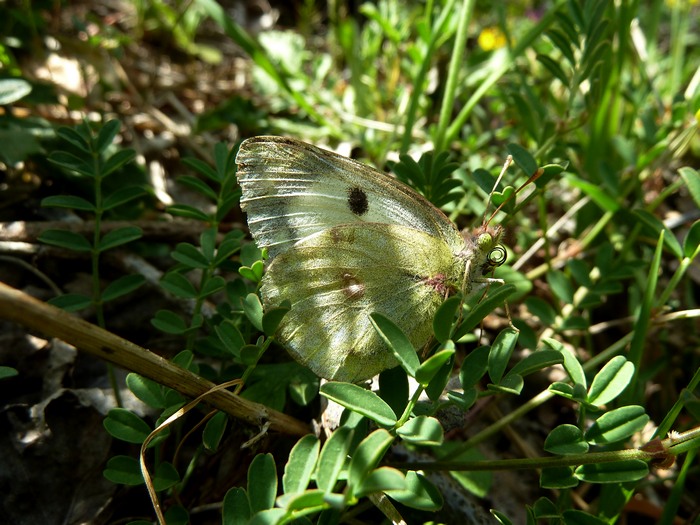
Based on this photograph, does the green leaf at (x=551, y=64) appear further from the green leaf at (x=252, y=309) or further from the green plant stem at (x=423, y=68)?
the green leaf at (x=252, y=309)

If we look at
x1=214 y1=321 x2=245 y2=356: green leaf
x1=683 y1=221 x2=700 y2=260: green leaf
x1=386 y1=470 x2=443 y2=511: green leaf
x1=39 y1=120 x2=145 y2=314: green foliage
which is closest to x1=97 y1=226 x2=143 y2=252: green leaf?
x1=39 y1=120 x2=145 y2=314: green foliage

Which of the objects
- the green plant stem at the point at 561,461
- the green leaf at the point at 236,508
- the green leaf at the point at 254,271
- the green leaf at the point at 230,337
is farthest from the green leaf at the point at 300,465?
the green leaf at the point at 254,271

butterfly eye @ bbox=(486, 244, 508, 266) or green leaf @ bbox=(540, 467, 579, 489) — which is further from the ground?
butterfly eye @ bbox=(486, 244, 508, 266)

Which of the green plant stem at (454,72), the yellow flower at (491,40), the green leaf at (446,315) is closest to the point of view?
the green leaf at (446,315)

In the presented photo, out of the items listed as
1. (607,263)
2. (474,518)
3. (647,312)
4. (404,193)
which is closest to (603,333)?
(607,263)

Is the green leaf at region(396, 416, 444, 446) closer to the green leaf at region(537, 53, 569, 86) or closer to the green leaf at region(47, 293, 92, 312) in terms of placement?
the green leaf at region(47, 293, 92, 312)

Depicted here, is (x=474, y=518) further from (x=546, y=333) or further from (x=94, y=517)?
(x=94, y=517)

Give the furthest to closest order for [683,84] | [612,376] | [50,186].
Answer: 1. [683,84]
2. [50,186]
3. [612,376]
